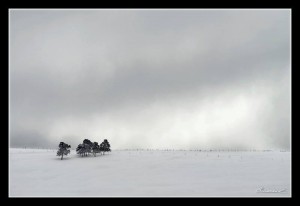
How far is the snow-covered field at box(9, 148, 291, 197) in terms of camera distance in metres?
41.1

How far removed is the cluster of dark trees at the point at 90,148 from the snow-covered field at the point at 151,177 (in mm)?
4765

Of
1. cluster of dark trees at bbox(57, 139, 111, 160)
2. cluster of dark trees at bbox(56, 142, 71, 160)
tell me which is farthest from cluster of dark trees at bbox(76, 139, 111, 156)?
cluster of dark trees at bbox(56, 142, 71, 160)

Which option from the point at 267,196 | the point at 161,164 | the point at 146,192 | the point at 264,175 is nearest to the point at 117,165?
the point at 161,164

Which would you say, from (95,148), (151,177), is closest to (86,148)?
(95,148)

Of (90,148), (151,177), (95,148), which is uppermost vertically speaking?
(90,148)

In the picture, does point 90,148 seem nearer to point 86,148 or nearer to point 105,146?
point 86,148

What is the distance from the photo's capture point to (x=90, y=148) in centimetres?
8175

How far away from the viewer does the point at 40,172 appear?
6122cm

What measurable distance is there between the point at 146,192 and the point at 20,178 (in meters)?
29.1

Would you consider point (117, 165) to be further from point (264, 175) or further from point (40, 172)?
point (264, 175)

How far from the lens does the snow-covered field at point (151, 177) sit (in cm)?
4106

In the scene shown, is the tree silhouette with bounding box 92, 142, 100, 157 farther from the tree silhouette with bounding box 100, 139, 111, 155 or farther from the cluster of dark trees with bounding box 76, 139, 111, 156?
the tree silhouette with bounding box 100, 139, 111, 155

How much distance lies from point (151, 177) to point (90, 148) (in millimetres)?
34802

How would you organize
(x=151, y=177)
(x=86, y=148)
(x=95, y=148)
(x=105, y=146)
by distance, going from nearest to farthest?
(x=151, y=177) < (x=86, y=148) < (x=95, y=148) < (x=105, y=146)
